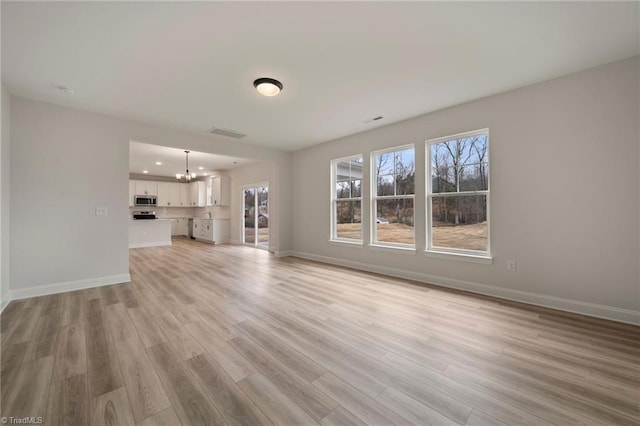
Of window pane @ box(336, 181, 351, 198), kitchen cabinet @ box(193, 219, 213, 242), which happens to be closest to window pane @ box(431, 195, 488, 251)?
window pane @ box(336, 181, 351, 198)

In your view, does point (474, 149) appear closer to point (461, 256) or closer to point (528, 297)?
point (461, 256)

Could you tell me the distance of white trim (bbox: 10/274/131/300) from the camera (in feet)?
10.8

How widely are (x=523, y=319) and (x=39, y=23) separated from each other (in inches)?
203

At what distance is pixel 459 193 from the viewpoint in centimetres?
369

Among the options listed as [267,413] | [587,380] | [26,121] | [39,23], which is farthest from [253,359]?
[26,121]

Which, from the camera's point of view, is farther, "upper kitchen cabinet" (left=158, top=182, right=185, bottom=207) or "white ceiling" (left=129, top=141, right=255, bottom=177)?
"upper kitchen cabinet" (left=158, top=182, right=185, bottom=207)

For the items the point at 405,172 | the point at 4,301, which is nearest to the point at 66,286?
the point at 4,301

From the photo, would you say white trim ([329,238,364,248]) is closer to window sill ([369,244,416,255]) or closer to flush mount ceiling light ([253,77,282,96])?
window sill ([369,244,416,255])

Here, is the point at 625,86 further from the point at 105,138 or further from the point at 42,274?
the point at 42,274

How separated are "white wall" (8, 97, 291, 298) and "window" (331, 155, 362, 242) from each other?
363 cm

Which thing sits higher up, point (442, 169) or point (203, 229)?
point (442, 169)

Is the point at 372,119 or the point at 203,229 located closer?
the point at 372,119

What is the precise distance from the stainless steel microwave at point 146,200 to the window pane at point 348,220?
814 cm

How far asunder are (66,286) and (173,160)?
15.3ft
